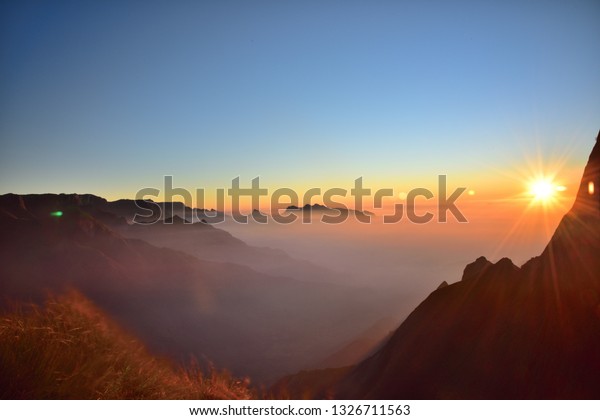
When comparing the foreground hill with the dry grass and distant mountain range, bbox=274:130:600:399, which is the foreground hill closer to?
distant mountain range, bbox=274:130:600:399

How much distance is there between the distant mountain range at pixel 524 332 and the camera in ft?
37.5

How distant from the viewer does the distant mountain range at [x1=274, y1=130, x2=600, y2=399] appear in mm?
11430

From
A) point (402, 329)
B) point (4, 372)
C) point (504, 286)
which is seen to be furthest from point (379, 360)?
point (4, 372)

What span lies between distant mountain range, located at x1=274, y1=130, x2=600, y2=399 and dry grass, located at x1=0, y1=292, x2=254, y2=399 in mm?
3567

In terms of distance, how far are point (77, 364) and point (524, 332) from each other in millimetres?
17147

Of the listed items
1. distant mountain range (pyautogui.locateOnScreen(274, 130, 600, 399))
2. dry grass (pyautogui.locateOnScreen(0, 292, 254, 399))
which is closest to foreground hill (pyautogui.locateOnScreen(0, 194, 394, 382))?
distant mountain range (pyautogui.locateOnScreen(274, 130, 600, 399))

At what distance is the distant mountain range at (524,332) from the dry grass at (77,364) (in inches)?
140

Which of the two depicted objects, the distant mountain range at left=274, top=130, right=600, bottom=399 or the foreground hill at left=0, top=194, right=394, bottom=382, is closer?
the distant mountain range at left=274, top=130, right=600, bottom=399

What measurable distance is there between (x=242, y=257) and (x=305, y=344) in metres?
97.5

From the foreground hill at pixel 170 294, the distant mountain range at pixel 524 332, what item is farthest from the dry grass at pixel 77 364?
the foreground hill at pixel 170 294

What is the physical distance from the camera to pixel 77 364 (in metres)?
3.94

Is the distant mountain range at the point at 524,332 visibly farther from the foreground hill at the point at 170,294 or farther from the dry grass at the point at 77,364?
the foreground hill at the point at 170,294

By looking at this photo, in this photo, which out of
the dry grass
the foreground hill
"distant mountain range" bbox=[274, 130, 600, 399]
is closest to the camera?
the dry grass

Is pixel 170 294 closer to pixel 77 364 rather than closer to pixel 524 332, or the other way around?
pixel 524 332
